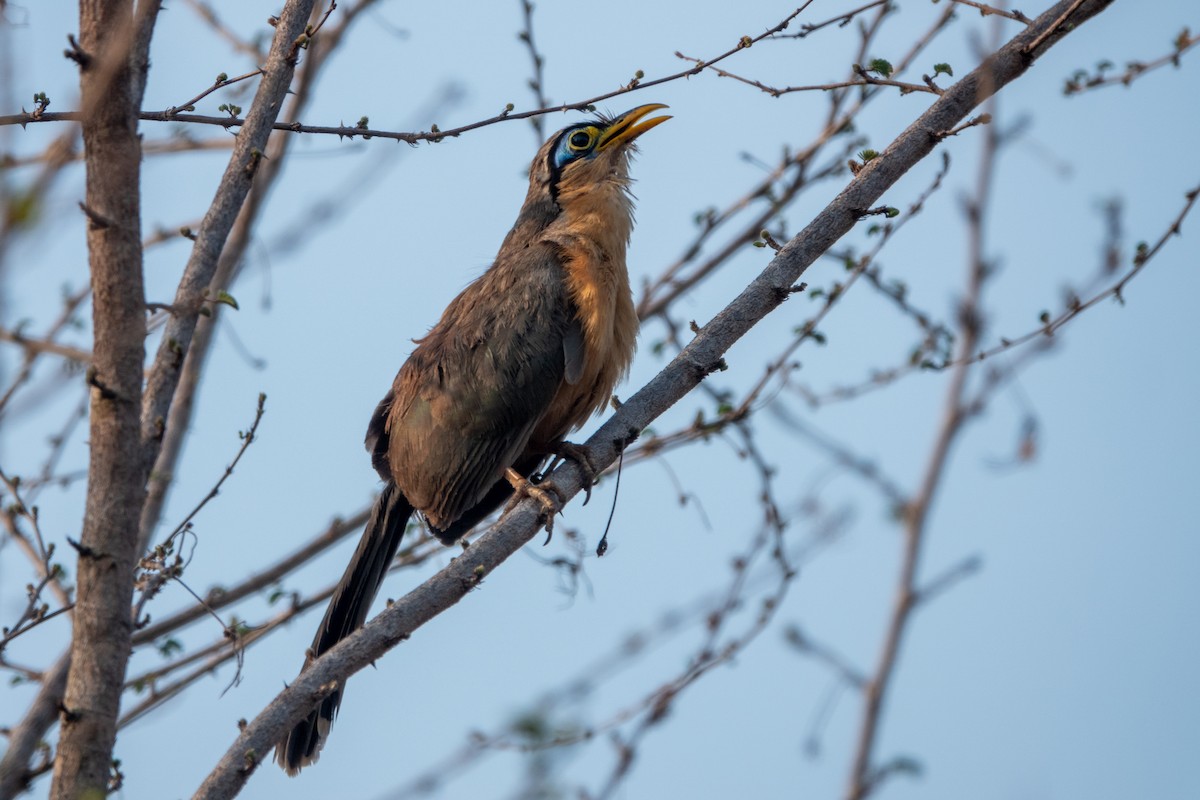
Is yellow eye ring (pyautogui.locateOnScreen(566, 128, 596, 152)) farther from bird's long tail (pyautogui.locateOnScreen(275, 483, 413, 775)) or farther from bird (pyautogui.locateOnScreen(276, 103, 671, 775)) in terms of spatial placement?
bird's long tail (pyautogui.locateOnScreen(275, 483, 413, 775))

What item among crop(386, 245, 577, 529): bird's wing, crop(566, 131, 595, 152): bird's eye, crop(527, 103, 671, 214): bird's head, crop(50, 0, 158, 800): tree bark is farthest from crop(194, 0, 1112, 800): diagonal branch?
crop(566, 131, 595, 152): bird's eye

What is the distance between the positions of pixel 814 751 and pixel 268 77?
3.53 metres

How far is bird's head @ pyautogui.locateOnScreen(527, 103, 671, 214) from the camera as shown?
669cm

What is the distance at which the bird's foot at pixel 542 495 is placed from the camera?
182 inches

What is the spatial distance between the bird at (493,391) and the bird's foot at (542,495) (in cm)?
3

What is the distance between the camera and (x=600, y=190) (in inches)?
259

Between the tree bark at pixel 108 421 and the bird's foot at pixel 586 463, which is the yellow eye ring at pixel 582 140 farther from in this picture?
the tree bark at pixel 108 421

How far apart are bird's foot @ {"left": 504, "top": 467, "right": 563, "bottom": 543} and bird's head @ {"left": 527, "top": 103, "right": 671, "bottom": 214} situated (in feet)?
5.66

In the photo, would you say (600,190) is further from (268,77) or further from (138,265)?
(138,265)

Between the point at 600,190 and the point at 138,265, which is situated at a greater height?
the point at 600,190

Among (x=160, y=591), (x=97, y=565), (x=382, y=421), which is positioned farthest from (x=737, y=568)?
(x=97, y=565)

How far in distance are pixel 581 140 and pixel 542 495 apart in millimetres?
2743

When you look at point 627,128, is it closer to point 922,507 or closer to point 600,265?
point 600,265

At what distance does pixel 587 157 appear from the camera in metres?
6.80
